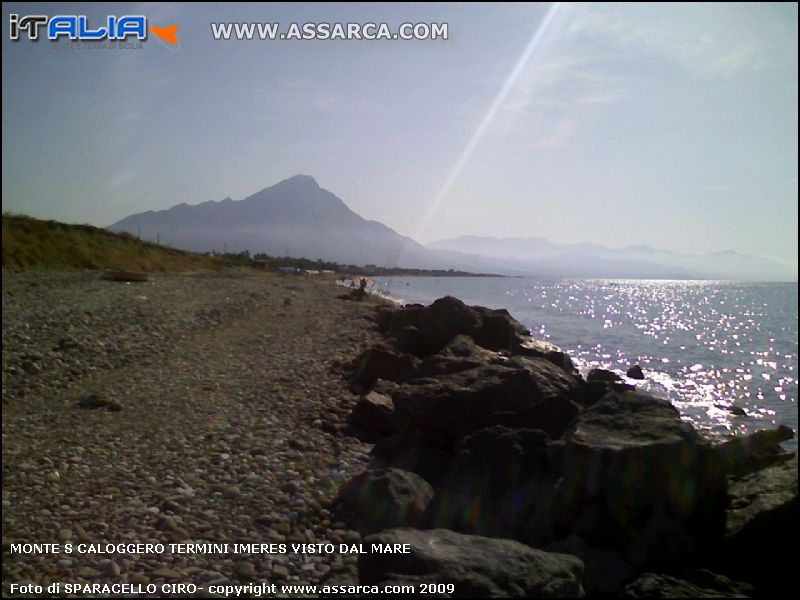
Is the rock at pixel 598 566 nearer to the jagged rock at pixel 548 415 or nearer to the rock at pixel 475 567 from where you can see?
the rock at pixel 475 567

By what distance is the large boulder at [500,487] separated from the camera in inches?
222

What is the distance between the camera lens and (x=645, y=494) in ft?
18.3

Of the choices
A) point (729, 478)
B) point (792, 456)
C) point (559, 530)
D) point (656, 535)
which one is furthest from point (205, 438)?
point (792, 456)

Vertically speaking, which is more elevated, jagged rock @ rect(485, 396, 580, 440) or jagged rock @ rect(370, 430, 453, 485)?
jagged rock @ rect(485, 396, 580, 440)

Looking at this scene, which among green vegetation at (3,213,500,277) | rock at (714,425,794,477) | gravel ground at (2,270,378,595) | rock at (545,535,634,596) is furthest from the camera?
green vegetation at (3,213,500,277)

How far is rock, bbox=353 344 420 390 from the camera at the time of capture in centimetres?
1109

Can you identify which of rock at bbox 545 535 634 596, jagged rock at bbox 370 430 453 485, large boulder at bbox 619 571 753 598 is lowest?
rock at bbox 545 535 634 596

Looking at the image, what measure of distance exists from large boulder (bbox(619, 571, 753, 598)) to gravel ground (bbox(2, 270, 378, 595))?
2.22m

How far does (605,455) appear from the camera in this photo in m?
5.72

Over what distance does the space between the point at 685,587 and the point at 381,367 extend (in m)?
7.24

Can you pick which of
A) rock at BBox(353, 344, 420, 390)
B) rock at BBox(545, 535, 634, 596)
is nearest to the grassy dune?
rock at BBox(353, 344, 420, 390)

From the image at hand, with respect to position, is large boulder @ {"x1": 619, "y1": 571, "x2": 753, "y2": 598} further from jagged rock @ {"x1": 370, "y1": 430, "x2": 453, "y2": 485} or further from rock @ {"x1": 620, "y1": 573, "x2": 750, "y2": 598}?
jagged rock @ {"x1": 370, "y1": 430, "x2": 453, "y2": 485}

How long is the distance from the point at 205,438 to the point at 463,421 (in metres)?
3.25

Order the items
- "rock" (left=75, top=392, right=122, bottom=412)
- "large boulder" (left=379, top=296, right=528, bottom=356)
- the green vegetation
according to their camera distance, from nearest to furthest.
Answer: "rock" (left=75, top=392, right=122, bottom=412), "large boulder" (left=379, top=296, right=528, bottom=356), the green vegetation
